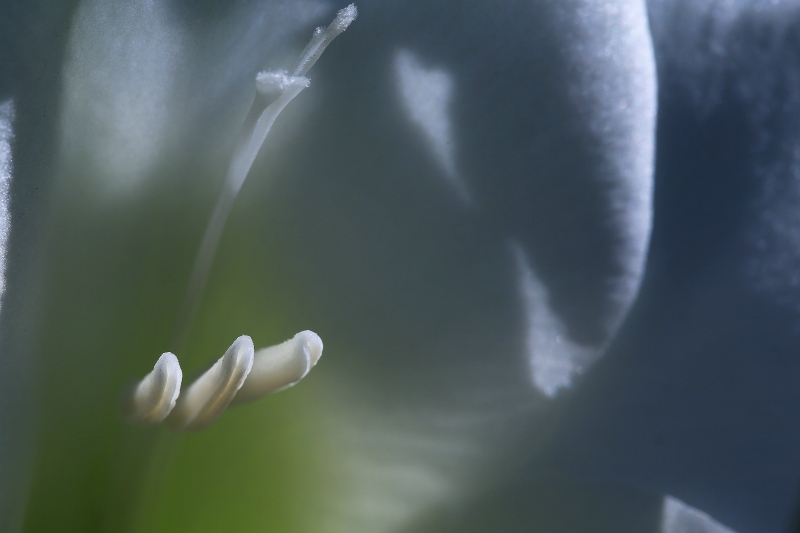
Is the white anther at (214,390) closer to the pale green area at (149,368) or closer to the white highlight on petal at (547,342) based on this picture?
the pale green area at (149,368)

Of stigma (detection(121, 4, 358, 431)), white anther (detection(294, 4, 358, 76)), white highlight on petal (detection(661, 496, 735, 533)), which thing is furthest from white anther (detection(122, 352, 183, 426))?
white highlight on petal (detection(661, 496, 735, 533))

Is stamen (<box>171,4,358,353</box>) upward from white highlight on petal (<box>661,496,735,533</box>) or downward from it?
upward

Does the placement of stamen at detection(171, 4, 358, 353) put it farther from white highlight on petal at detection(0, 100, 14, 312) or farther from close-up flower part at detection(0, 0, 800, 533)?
white highlight on petal at detection(0, 100, 14, 312)

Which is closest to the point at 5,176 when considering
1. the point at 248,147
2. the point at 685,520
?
the point at 248,147

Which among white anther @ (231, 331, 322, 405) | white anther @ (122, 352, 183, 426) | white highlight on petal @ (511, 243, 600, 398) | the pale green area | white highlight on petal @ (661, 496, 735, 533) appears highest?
the pale green area

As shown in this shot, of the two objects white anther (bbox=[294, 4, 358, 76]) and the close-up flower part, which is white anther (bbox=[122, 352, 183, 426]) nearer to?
the close-up flower part

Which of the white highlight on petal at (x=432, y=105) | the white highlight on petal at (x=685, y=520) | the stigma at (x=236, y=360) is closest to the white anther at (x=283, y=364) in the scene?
the stigma at (x=236, y=360)

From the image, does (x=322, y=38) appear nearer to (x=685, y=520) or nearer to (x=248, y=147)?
(x=248, y=147)

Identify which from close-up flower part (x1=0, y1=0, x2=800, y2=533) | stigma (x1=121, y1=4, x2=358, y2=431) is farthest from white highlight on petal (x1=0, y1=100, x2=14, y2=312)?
stigma (x1=121, y1=4, x2=358, y2=431)
